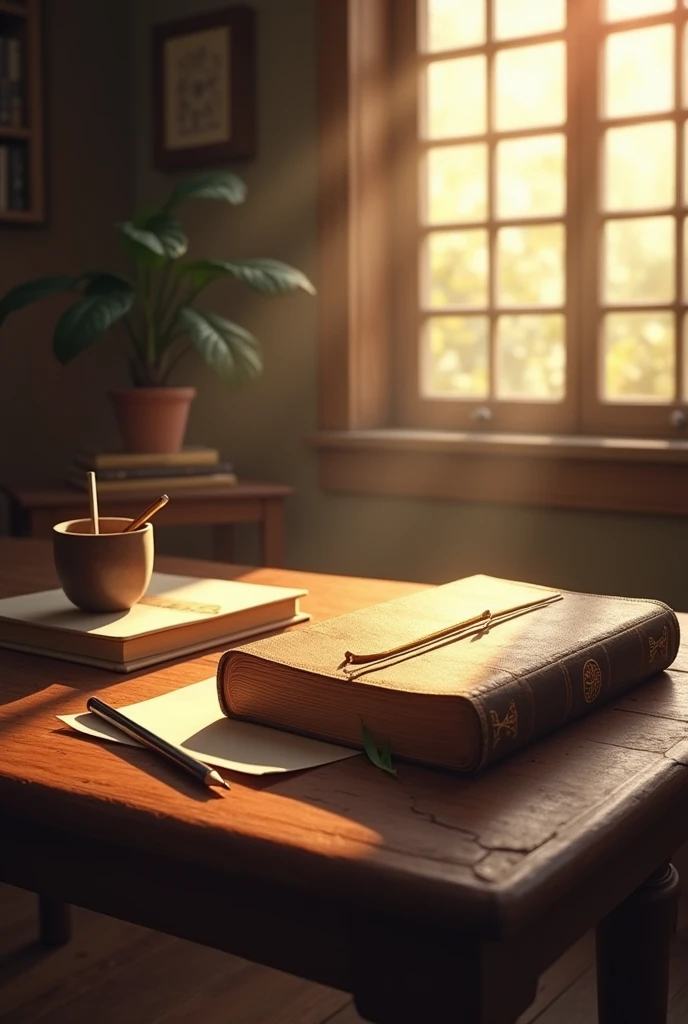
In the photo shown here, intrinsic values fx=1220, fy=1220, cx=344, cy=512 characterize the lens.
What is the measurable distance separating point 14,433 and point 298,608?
7.20ft

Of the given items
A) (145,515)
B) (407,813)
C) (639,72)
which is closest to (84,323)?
(639,72)

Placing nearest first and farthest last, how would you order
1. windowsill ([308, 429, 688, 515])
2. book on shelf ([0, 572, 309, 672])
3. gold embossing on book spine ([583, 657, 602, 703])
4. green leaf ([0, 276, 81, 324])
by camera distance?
gold embossing on book spine ([583, 657, 602, 703]), book on shelf ([0, 572, 309, 672]), windowsill ([308, 429, 688, 515]), green leaf ([0, 276, 81, 324])

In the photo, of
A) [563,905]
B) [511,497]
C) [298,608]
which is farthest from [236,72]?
[563,905]

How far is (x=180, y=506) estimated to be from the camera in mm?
3023

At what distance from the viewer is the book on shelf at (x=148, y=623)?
1.19m

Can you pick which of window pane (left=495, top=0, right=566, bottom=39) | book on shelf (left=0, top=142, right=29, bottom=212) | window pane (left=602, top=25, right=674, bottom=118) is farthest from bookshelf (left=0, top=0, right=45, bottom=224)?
window pane (left=602, top=25, right=674, bottom=118)

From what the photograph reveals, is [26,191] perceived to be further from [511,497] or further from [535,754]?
[535,754]

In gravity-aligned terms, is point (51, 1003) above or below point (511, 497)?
below

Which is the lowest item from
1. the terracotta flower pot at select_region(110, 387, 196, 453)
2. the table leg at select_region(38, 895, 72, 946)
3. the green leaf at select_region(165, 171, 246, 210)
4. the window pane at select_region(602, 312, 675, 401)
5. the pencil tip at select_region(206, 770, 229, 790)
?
the table leg at select_region(38, 895, 72, 946)

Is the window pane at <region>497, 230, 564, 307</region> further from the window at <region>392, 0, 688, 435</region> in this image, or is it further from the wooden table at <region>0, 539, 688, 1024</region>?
the wooden table at <region>0, 539, 688, 1024</region>

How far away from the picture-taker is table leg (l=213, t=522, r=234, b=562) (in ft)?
11.0

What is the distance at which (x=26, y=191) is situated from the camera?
11.1 feet

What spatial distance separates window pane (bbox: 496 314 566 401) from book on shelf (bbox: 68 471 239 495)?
2.51 feet

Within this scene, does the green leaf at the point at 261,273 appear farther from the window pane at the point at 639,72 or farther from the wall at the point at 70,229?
the window pane at the point at 639,72
